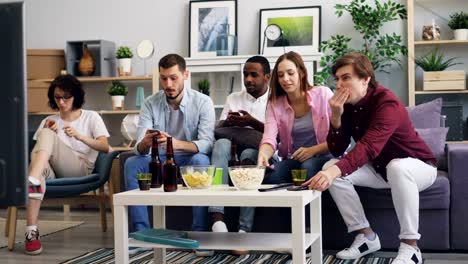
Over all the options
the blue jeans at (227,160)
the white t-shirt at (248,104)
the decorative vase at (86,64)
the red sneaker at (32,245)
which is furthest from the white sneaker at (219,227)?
the decorative vase at (86,64)

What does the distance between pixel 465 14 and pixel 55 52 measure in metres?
3.49

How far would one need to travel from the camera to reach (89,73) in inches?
236

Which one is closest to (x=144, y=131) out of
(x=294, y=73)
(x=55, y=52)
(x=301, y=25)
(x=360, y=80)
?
(x=294, y=73)

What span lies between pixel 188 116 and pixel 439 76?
2.24 m

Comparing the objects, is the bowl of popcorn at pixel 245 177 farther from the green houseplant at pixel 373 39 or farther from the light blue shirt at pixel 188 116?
the green houseplant at pixel 373 39

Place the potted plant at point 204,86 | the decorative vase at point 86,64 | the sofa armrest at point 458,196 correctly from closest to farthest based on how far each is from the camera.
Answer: the sofa armrest at point 458,196, the potted plant at point 204,86, the decorative vase at point 86,64

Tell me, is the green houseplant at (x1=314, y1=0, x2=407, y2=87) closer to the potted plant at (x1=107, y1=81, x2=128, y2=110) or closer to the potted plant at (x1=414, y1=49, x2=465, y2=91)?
the potted plant at (x1=414, y1=49, x2=465, y2=91)

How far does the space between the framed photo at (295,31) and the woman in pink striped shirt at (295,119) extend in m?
2.04

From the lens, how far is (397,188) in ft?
10.2

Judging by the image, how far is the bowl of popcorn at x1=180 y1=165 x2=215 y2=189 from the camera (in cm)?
284

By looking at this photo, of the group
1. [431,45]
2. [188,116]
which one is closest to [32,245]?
[188,116]

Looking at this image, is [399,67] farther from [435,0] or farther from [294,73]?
[294,73]

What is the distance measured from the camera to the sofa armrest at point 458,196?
3.42 metres

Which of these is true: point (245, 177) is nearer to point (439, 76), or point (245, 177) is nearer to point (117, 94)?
point (439, 76)
